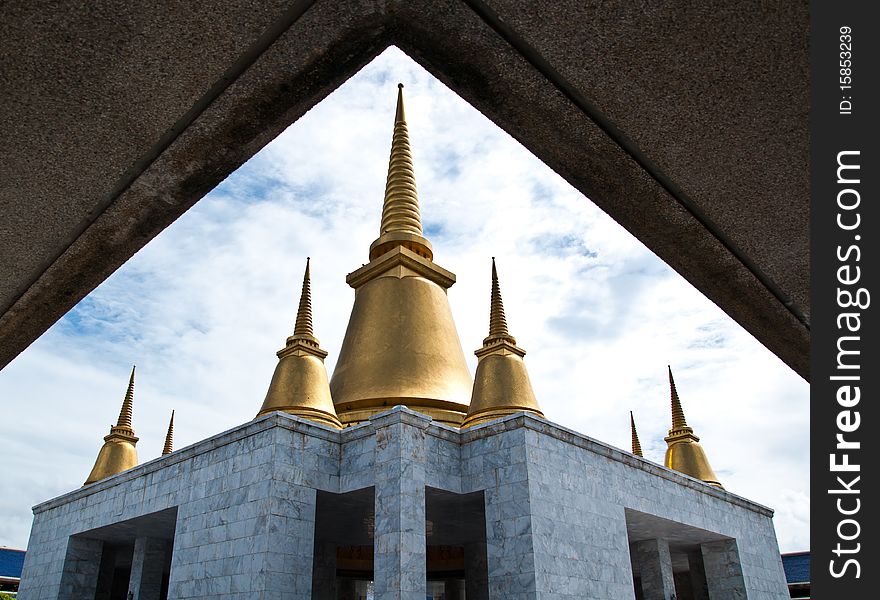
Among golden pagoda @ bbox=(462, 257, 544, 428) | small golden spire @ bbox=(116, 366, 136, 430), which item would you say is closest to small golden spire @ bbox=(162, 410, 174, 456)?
small golden spire @ bbox=(116, 366, 136, 430)

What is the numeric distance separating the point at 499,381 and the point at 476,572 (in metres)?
5.14

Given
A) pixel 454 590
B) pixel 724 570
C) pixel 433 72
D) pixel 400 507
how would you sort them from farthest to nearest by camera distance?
pixel 454 590 → pixel 724 570 → pixel 400 507 → pixel 433 72

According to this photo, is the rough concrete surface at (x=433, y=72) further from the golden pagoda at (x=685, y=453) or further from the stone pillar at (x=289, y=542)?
the golden pagoda at (x=685, y=453)

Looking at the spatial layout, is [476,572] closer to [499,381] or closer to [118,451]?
[499,381]

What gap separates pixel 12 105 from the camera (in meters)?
2.03

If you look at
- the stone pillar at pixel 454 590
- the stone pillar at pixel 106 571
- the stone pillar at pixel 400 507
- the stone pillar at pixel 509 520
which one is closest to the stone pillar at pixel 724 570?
the stone pillar at pixel 454 590

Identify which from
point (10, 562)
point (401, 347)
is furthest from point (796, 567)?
point (10, 562)

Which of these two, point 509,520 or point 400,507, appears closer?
point 400,507

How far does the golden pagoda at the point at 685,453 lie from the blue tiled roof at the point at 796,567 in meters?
14.0

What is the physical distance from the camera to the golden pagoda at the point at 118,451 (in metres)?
22.1

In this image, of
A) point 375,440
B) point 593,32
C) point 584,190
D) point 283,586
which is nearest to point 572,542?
point 375,440

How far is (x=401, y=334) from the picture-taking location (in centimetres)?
1908

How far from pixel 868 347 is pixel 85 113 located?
2646mm

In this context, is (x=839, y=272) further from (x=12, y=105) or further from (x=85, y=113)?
(x=12, y=105)
